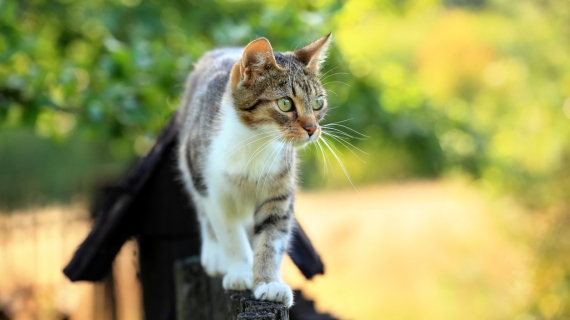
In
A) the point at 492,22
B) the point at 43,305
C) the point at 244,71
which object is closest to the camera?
the point at 244,71

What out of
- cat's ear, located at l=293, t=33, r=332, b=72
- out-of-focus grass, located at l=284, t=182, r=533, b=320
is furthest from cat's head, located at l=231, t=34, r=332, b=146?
out-of-focus grass, located at l=284, t=182, r=533, b=320

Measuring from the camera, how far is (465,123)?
653 cm

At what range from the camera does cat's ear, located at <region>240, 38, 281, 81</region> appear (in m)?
2.48

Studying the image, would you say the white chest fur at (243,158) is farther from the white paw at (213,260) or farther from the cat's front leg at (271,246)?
the white paw at (213,260)

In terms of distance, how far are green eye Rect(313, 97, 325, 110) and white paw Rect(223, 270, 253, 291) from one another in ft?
2.55

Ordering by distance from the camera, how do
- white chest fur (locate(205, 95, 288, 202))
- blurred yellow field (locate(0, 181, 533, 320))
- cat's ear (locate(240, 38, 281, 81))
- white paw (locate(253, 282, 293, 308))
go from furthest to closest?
1. blurred yellow field (locate(0, 181, 533, 320))
2. white chest fur (locate(205, 95, 288, 202))
3. cat's ear (locate(240, 38, 281, 81))
4. white paw (locate(253, 282, 293, 308))

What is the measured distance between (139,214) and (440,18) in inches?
489

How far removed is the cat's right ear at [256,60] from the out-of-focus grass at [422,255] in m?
5.38

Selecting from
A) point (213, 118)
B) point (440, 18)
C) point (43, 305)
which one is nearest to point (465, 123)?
point (213, 118)

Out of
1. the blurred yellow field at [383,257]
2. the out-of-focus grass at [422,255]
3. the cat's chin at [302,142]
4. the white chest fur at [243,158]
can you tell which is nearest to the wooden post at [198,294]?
the white chest fur at [243,158]

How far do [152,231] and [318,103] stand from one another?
1.13 metres

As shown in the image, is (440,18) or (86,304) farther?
(440,18)

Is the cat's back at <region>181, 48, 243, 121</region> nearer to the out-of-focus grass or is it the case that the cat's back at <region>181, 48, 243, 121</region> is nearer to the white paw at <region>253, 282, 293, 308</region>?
the white paw at <region>253, 282, 293, 308</region>

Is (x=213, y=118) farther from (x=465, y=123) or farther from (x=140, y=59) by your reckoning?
(x=465, y=123)
